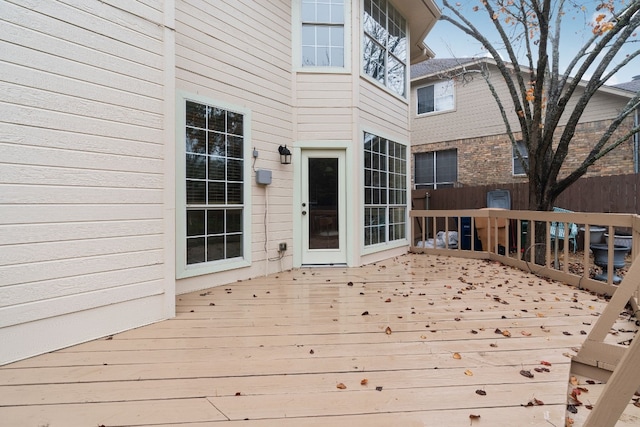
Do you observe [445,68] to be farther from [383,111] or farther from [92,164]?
[92,164]

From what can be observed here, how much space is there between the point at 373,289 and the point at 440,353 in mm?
1771

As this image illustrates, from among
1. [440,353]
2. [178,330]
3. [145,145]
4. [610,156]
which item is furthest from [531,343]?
[610,156]

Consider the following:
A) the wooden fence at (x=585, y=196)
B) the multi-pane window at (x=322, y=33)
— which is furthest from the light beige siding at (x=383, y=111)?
the wooden fence at (x=585, y=196)

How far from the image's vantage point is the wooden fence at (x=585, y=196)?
7.02 meters

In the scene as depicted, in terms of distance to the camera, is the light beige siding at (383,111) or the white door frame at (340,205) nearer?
the white door frame at (340,205)

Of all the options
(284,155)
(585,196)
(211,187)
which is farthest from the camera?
(585,196)

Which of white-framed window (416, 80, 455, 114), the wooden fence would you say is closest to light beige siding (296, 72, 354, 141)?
the wooden fence

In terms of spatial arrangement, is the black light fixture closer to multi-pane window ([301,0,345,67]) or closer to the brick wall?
multi-pane window ([301,0,345,67])

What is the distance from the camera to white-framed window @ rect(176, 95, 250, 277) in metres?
3.86

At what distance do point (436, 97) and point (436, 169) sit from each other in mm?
2493

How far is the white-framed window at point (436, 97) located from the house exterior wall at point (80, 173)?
10402 mm

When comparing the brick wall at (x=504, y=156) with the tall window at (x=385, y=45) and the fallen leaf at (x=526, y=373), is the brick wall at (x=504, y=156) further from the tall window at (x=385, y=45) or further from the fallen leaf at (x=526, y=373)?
the fallen leaf at (x=526, y=373)

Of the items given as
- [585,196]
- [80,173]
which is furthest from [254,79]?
[585,196]

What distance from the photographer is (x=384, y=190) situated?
6.20 m
